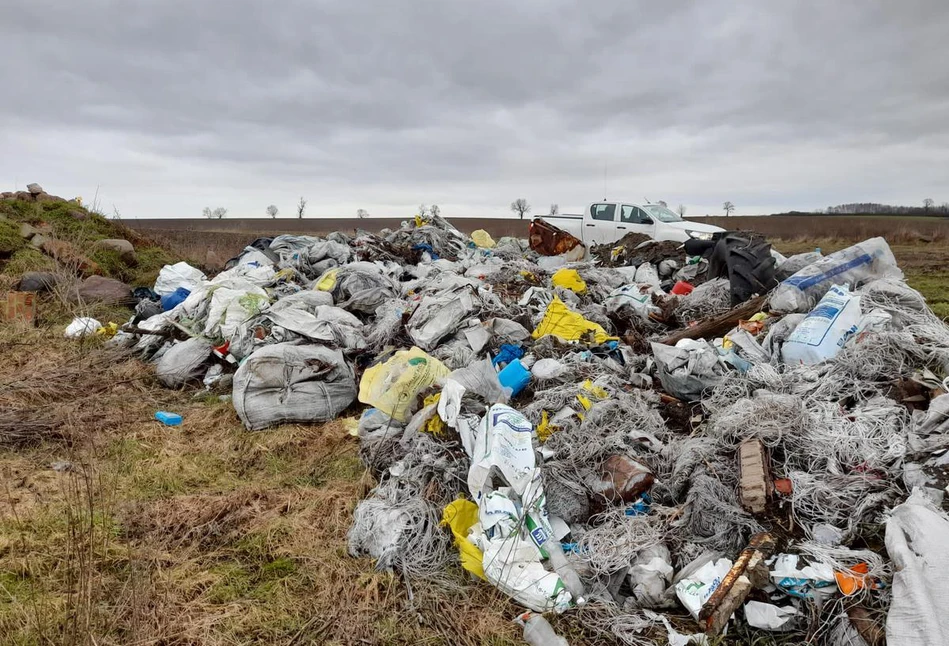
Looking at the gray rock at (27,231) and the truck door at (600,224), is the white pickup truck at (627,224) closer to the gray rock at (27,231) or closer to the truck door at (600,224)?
the truck door at (600,224)

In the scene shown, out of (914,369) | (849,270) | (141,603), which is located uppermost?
(849,270)

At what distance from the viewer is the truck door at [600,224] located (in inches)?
407

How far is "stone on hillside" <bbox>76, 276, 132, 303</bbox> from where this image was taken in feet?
25.3

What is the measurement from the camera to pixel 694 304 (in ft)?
18.1

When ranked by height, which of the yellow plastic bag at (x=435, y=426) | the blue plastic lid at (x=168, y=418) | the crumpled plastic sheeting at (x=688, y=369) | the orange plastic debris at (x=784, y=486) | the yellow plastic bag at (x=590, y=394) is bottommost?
the blue plastic lid at (x=168, y=418)

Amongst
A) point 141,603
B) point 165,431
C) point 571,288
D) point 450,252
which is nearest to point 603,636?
point 141,603

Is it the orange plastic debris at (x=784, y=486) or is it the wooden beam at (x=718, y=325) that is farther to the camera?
the wooden beam at (x=718, y=325)

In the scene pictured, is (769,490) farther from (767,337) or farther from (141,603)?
(141,603)

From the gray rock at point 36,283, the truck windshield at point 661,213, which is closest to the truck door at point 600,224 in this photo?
the truck windshield at point 661,213

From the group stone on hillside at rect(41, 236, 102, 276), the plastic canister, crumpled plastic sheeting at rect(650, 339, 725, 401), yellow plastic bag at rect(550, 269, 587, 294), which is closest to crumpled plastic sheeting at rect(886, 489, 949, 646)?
crumpled plastic sheeting at rect(650, 339, 725, 401)

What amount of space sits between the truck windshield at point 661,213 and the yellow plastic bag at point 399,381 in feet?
23.3

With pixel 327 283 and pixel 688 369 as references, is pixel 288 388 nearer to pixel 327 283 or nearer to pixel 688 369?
pixel 327 283

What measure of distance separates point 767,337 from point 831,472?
1.58 metres

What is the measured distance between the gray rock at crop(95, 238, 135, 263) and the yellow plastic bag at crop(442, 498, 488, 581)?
10.5 m
